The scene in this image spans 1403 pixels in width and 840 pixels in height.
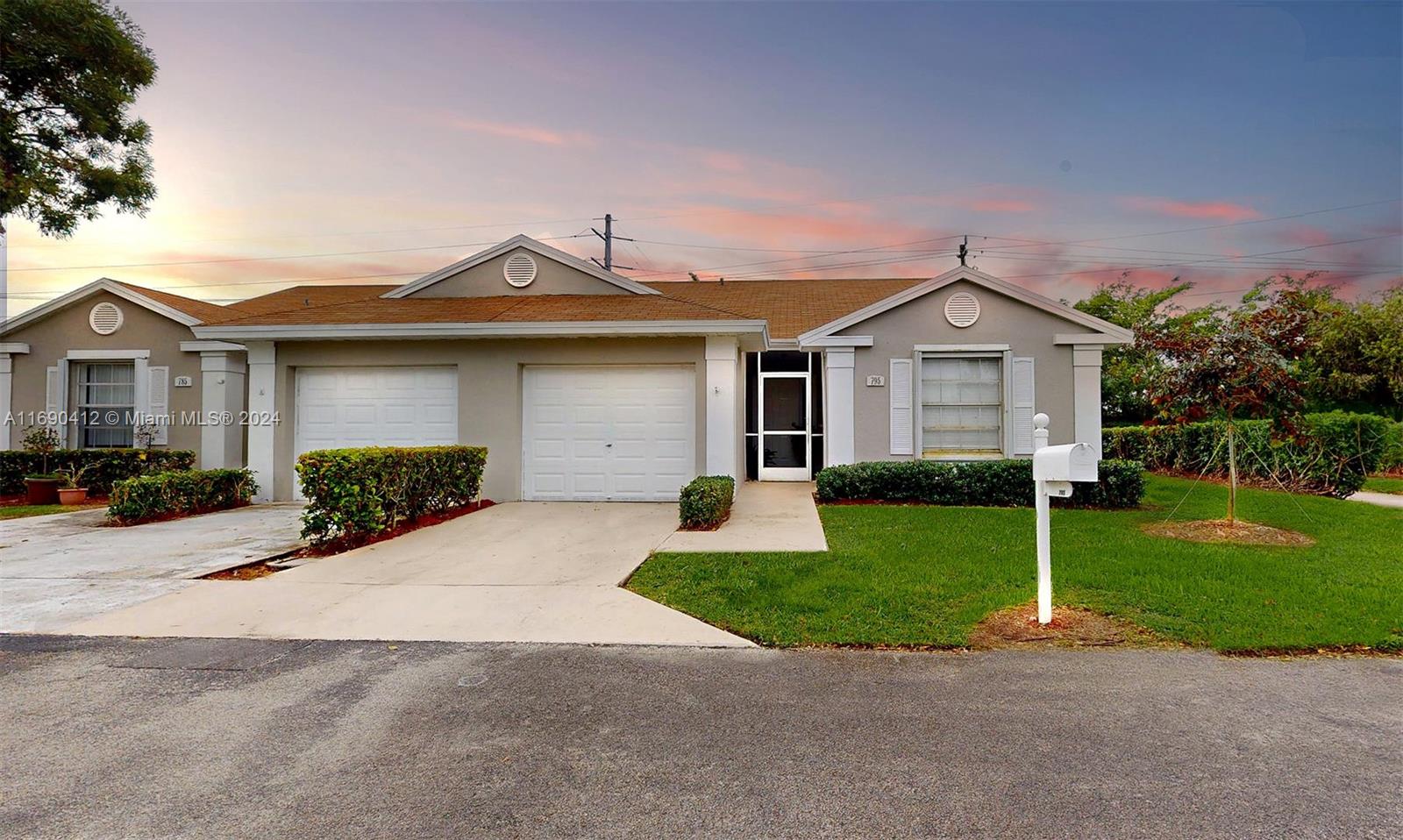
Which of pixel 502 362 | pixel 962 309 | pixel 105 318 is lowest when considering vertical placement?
pixel 502 362

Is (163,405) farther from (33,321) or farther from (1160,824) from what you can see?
(1160,824)

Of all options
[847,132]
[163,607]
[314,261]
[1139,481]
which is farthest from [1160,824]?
[314,261]

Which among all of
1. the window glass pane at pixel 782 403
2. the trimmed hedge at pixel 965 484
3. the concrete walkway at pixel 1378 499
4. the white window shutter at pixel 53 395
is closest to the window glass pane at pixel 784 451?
the window glass pane at pixel 782 403

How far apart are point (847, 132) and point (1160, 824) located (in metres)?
13.4

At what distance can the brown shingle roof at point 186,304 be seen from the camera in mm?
14422

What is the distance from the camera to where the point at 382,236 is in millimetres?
24344

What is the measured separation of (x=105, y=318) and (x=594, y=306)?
10.8 metres

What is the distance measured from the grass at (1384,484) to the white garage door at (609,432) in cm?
1273

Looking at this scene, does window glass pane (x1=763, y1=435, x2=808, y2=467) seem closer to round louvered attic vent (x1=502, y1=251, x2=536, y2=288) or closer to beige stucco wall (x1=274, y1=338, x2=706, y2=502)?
beige stucco wall (x1=274, y1=338, x2=706, y2=502)

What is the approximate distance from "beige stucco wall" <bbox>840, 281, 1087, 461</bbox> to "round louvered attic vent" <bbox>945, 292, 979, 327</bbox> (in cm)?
8

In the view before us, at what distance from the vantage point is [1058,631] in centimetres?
470

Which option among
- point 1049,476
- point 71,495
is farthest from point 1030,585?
point 71,495

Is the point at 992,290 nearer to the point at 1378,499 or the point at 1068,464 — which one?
the point at 1378,499

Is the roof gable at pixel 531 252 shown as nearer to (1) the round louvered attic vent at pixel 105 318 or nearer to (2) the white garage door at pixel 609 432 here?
(2) the white garage door at pixel 609 432
